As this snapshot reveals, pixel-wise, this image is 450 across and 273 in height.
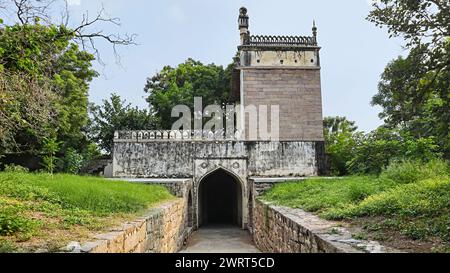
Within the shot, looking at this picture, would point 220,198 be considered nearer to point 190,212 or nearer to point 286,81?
point 190,212

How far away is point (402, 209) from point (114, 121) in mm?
16592

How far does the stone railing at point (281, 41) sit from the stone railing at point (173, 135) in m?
4.17

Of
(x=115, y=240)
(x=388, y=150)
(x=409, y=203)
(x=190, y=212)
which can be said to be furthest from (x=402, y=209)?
(x=190, y=212)

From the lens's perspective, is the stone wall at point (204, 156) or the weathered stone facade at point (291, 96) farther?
the weathered stone facade at point (291, 96)

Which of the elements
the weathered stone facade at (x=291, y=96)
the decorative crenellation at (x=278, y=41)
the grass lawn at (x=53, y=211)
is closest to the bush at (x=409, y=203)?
the grass lawn at (x=53, y=211)

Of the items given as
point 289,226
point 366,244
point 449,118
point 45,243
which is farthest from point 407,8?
point 45,243

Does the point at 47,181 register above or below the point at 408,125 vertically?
below

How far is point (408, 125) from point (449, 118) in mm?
8215

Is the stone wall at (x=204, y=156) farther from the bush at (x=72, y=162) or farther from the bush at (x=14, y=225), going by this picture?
the bush at (x=14, y=225)

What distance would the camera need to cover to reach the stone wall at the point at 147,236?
391 centimetres

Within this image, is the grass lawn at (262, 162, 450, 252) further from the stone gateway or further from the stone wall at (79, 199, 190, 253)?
the stone gateway

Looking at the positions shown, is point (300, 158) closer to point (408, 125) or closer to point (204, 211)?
point (408, 125)

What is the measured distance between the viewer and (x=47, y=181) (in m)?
7.40

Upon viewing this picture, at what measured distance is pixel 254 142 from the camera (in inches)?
584
